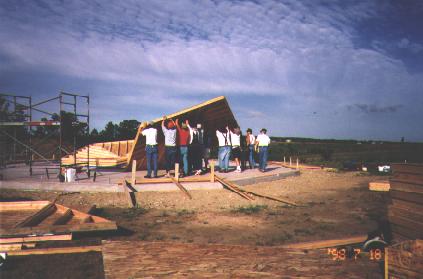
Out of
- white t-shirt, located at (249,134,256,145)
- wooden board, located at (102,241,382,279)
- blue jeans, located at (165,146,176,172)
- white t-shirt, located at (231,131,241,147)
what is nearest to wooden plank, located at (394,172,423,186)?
wooden board, located at (102,241,382,279)

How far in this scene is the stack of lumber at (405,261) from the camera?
9.79 ft

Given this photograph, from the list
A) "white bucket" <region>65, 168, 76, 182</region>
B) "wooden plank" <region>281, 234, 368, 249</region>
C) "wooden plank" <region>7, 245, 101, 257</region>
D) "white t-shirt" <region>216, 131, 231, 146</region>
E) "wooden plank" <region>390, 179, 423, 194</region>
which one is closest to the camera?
"wooden plank" <region>281, 234, 368, 249</region>

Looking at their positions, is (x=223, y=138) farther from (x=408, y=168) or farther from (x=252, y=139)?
(x=408, y=168)

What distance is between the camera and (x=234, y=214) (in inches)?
328

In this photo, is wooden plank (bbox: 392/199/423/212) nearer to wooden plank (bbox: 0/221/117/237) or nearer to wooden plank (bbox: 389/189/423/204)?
wooden plank (bbox: 389/189/423/204)

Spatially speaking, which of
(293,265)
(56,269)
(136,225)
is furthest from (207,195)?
(293,265)

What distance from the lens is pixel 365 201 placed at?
33.6 feet

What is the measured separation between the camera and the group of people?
11.6 meters

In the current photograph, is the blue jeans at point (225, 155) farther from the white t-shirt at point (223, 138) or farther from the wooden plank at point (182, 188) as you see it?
the wooden plank at point (182, 188)

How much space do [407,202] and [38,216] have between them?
722cm

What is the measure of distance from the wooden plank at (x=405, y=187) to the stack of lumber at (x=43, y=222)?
17.1ft

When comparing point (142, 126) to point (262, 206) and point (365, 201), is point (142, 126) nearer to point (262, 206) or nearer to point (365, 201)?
point (262, 206)

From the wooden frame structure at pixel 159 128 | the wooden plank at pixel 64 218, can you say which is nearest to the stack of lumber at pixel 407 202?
the wooden plank at pixel 64 218

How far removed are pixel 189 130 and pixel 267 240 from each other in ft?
22.0
